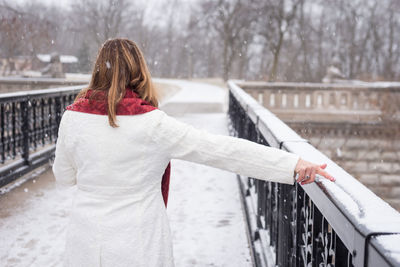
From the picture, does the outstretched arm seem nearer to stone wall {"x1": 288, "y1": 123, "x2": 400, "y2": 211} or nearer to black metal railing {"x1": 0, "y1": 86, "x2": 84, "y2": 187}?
black metal railing {"x1": 0, "y1": 86, "x2": 84, "y2": 187}

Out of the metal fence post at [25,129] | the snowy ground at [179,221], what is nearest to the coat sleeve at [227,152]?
the snowy ground at [179,221]

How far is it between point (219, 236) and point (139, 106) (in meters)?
3.17

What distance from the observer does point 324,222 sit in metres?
1.97

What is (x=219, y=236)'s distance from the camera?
4.98 metres

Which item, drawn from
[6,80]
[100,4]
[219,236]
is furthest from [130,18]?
[219,236]

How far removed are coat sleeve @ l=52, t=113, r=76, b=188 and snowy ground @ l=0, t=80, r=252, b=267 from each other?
2.06m

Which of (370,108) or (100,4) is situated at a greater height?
(100,4)

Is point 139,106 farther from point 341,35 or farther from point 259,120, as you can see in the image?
point 341,35

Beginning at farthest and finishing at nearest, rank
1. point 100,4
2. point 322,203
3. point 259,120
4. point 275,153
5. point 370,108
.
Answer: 1. point 100,4
2. point 370,108
3. point 259,120
4. point 275,153
5. point 322,203

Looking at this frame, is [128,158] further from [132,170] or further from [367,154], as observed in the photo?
[367,154]

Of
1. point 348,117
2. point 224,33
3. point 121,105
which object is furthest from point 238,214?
point 224,33

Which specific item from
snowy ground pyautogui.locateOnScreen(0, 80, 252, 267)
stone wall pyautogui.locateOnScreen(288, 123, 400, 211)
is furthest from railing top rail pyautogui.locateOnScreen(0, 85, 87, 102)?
stone wall pyautogui.locateOnScreen(288, 123, 400, 211)

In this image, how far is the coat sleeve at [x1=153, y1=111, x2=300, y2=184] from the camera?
6.61ft

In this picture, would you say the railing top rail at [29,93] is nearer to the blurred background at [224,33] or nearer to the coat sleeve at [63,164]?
the coat sleeve at [63,164]
